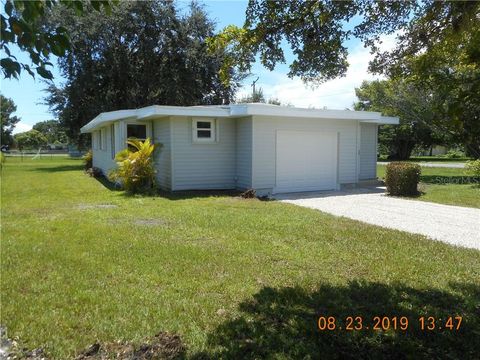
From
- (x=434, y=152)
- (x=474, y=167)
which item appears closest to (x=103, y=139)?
(x=474, y=167)

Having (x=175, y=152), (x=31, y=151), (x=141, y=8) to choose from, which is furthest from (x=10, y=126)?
(x=175, y=152)

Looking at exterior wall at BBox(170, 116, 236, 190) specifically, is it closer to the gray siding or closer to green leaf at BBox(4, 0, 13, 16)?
the gray siding

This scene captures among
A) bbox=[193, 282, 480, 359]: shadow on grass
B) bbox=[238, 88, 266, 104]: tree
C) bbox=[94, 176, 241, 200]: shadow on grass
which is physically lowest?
bbox=[193, 282, 480, 359]: shadow on grass

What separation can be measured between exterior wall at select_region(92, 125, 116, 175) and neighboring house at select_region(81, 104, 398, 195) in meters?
2.48

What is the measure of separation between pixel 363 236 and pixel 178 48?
2323cm

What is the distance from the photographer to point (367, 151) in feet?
52.7

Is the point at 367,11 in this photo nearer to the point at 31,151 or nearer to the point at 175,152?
the point at 175,152

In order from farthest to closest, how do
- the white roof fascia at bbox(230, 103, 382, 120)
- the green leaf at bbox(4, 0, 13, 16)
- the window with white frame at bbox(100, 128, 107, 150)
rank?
1. the window with white frame at bbox(100, 128, 107, 150)
2. the white roof fascia at bbox(230, 103, 382, 120)
3. the green leaf at bbox(4, 0, 13, 16)

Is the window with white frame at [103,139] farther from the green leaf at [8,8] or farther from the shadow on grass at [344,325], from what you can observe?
the green leaf at [8,8]

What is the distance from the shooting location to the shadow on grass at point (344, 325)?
310cm

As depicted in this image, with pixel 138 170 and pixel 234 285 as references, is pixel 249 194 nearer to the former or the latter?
pixel 138 170
